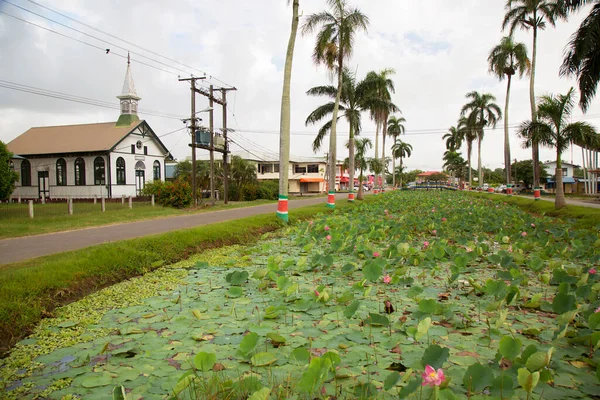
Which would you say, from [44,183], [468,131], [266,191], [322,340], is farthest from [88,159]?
[468,131]

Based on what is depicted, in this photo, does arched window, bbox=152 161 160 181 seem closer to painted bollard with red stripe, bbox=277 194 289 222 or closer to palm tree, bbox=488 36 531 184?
painted bollard with red stripe, bbox=277 194 289 222

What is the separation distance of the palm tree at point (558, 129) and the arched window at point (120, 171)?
84.5 feet

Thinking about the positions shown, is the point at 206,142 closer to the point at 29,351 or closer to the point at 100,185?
the point at 100,185

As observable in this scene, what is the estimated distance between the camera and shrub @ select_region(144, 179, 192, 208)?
67.3ft

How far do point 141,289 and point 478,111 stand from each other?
4215 centimetres

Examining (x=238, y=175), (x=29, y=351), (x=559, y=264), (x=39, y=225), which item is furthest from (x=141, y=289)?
(x=238, y=175)

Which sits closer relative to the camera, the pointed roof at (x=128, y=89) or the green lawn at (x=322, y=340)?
the green lawn at (x=322, y=340)

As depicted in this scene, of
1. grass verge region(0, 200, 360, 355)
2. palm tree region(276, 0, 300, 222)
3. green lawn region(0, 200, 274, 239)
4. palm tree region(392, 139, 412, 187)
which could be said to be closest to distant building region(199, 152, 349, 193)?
palm tree region(392, 139, 412, 187)

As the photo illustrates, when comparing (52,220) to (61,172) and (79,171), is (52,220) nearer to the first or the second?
(79,171)

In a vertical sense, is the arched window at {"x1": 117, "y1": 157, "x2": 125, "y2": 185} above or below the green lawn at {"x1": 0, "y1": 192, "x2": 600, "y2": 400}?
above

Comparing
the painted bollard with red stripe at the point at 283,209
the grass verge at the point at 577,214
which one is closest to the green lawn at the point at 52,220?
the painted bollard with red stripe at the point at 283,209

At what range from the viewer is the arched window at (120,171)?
28.0 meters

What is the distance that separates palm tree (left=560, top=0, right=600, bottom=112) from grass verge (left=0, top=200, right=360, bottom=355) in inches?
490

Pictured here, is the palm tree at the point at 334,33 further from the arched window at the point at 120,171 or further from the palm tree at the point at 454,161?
the palm tree at the point at 454,161
